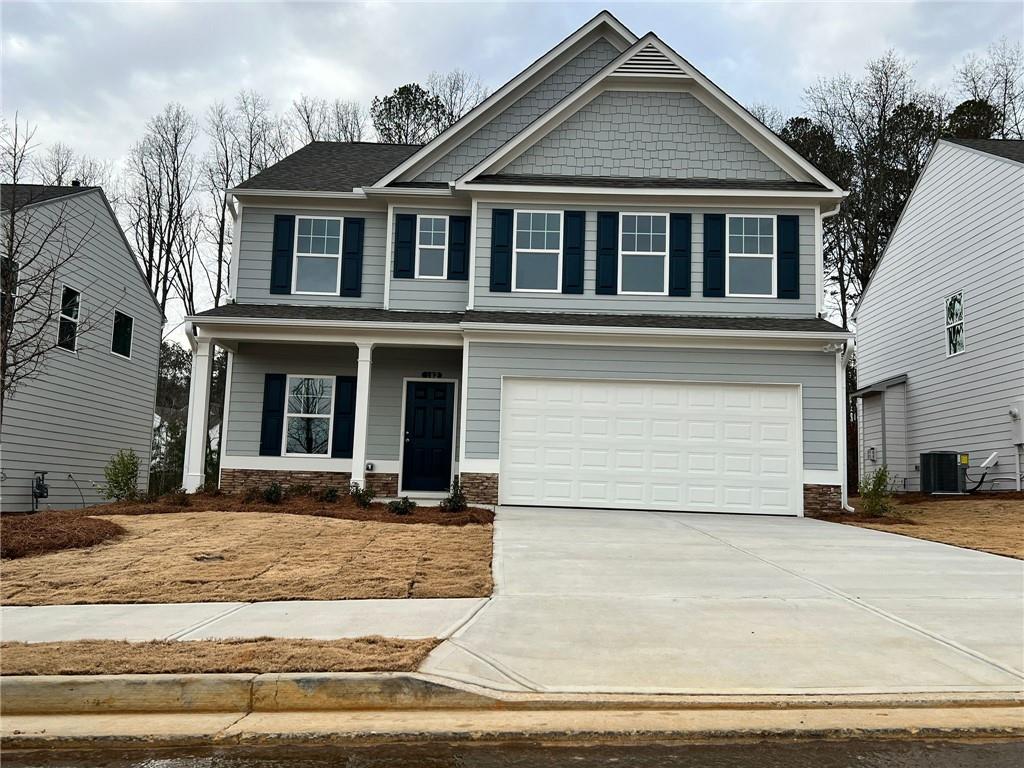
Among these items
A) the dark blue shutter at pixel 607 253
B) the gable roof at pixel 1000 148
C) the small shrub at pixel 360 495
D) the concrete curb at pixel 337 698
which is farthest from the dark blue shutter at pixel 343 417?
the gable roof at pixel 1000 148

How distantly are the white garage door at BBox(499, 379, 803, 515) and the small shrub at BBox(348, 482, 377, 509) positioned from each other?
7.50ft

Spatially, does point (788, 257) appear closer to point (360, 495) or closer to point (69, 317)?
point (360, 495)

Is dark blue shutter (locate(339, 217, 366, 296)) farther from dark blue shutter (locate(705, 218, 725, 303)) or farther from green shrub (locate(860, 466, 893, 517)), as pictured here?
green shrub (locate(860, 466, 893, 517))

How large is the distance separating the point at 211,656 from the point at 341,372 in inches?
445

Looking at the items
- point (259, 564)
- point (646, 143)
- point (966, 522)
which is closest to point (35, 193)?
point (259, 564)

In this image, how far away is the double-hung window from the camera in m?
15.7

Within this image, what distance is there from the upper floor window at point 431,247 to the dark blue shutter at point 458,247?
12 centimetres

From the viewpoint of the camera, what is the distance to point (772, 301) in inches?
588

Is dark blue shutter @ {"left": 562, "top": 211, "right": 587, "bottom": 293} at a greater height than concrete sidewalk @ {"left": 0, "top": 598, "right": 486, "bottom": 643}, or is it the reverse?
dark blue shutter @ {"left": 562, "top": 211, "right": 587, "bottom": 293}

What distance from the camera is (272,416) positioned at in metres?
15.7

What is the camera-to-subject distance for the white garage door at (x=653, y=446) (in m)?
14.2

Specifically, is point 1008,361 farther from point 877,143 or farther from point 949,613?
point 877,143

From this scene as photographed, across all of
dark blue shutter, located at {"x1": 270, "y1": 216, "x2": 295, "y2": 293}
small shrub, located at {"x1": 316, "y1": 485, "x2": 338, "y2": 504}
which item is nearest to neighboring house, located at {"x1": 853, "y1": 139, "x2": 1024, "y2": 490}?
small shrub, located at {"x1": 316, "y1": 485, "x2": 338, "y2": 504}

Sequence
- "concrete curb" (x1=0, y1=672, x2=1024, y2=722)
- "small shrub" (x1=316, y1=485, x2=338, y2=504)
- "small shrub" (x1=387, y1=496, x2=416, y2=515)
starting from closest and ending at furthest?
1. "concrete curb" (x1=0, y1=672, x2=1024, y2=722)
2. "small shrub" (x1=387, y1=496, x2=416, y2=515)
3. "small shrub" (x1=316, y1=485, x2=338, y2=504)
